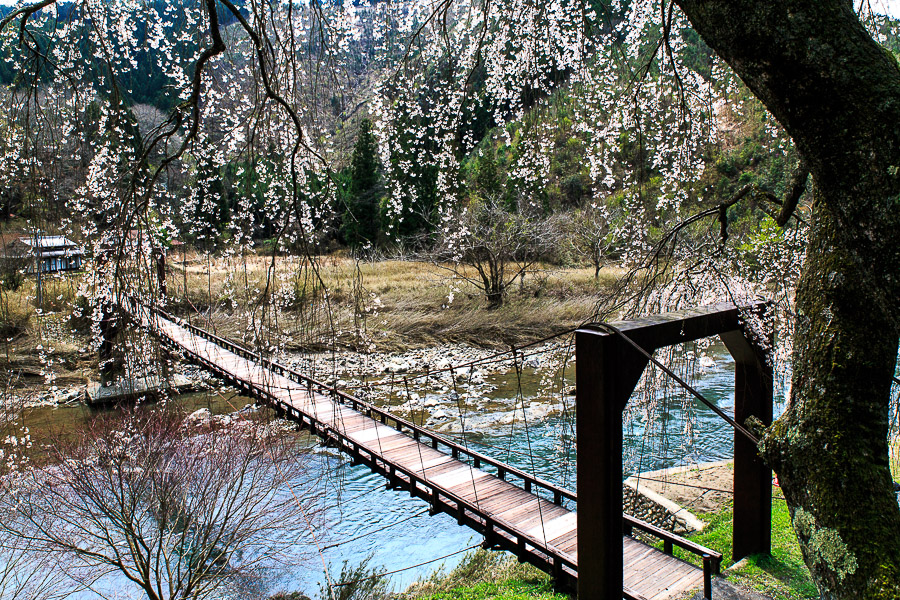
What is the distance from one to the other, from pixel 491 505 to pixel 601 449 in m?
2.71

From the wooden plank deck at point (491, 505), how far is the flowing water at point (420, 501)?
0.41m

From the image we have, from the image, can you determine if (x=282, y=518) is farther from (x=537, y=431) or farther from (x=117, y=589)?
(x=537, y=431)

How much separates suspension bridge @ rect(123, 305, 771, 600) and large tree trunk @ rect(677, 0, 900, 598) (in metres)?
0.49

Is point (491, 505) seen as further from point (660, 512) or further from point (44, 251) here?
point (44, 251)

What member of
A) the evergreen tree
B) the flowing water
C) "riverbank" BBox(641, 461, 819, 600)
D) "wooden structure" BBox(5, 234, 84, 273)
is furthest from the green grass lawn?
the evergreen tree

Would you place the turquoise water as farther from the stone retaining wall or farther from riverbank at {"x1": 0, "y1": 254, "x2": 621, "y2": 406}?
riverbank at {"x1": 0, "y1": 254, "x2": 621, "y2": 406}

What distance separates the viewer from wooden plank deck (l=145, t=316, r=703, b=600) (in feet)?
10.1

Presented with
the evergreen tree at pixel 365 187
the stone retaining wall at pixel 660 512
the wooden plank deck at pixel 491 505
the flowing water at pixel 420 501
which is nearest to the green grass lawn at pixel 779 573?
the wooden plank deck at pixel 491 505

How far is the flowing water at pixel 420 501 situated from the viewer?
573 centimetres

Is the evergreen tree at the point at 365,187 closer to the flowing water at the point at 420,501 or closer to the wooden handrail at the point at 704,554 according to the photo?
the flowing water at the point at 420,501

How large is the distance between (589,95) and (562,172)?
14008mm

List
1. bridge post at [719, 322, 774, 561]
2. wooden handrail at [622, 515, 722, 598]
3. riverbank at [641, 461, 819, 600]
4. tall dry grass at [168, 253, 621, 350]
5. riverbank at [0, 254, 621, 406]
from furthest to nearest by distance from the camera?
tall dry grass at [168, 253, 621, 350] < riverbank at [0, 254, 621, 406] < riverbank at [641, 461, 819, 600] < wooden handrail at [622, 515, 722, 598] < bridge post at [719, 322, 774, 561]

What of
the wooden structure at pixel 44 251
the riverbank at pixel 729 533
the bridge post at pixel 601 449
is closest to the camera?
the bridge post at pixel 601 449

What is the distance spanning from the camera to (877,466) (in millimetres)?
1211
